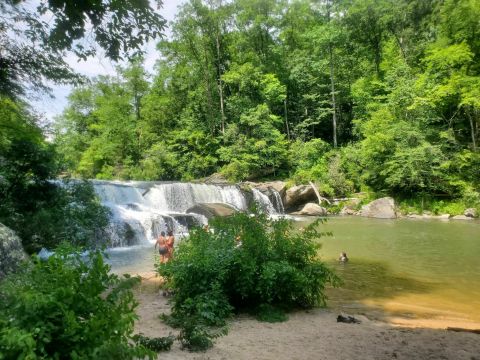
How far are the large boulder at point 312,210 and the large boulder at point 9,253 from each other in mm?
21113

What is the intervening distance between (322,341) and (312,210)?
1996 centimetres

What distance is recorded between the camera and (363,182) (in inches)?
1083

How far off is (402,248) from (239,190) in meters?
12.4

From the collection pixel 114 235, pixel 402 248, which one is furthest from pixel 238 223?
pixel 114 235

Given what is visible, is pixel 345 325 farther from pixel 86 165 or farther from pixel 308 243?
pixel 86 165

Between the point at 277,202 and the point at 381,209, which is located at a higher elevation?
the point at 277,202

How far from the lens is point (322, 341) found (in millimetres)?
5465

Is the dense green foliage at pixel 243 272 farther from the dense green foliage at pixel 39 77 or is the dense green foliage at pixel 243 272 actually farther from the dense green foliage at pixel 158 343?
the dense green foliage at pixel 39 77

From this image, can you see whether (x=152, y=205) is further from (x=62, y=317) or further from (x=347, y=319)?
(x=62, y=317)

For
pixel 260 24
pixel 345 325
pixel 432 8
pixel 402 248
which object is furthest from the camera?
pixel 260 24

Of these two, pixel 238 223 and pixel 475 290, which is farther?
pixel 475 290

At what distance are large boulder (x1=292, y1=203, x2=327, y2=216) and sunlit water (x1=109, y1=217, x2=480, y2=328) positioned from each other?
5.40m

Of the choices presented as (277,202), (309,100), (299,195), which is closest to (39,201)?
(277,202)

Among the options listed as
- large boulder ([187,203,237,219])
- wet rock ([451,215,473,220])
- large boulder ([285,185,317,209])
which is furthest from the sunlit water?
large boulder ([285,185,317,209])
